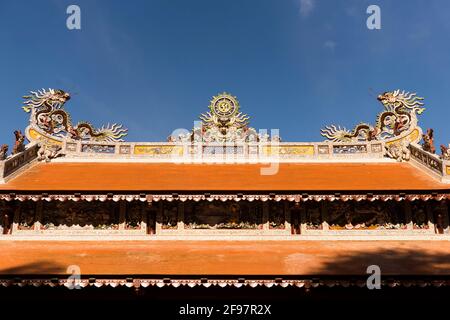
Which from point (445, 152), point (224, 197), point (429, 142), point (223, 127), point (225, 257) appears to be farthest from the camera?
point (223, 127)

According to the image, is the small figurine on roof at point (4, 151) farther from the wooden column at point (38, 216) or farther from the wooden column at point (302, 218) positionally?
the wooden column at point (302, 218)

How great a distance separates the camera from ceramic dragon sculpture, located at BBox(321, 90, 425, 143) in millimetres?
15281

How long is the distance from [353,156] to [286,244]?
5153mm

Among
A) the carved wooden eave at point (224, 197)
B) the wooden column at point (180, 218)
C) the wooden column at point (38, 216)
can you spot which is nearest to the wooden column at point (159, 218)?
the wooden column at point (180, 218)

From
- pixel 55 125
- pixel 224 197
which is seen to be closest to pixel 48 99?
pixel 55 125

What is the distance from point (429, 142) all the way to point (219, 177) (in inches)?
263

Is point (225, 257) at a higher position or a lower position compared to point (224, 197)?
lower

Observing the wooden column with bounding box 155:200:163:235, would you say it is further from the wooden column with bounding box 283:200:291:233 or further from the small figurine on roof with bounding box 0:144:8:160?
the small figurine on roof with bounding box 0:144:8:160

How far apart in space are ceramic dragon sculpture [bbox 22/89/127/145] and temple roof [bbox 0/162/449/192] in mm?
1209

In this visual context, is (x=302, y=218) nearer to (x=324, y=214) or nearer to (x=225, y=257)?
(x=324, y=214)

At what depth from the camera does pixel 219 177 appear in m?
13.0

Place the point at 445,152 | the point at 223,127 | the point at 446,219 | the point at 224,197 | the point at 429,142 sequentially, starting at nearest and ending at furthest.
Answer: the point at 224,197 < the point at 446,219 < the point at 445,152 < the point at 429,142 < the point at 223,127

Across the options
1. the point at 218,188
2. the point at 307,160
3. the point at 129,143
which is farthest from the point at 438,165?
the point at 129,143
